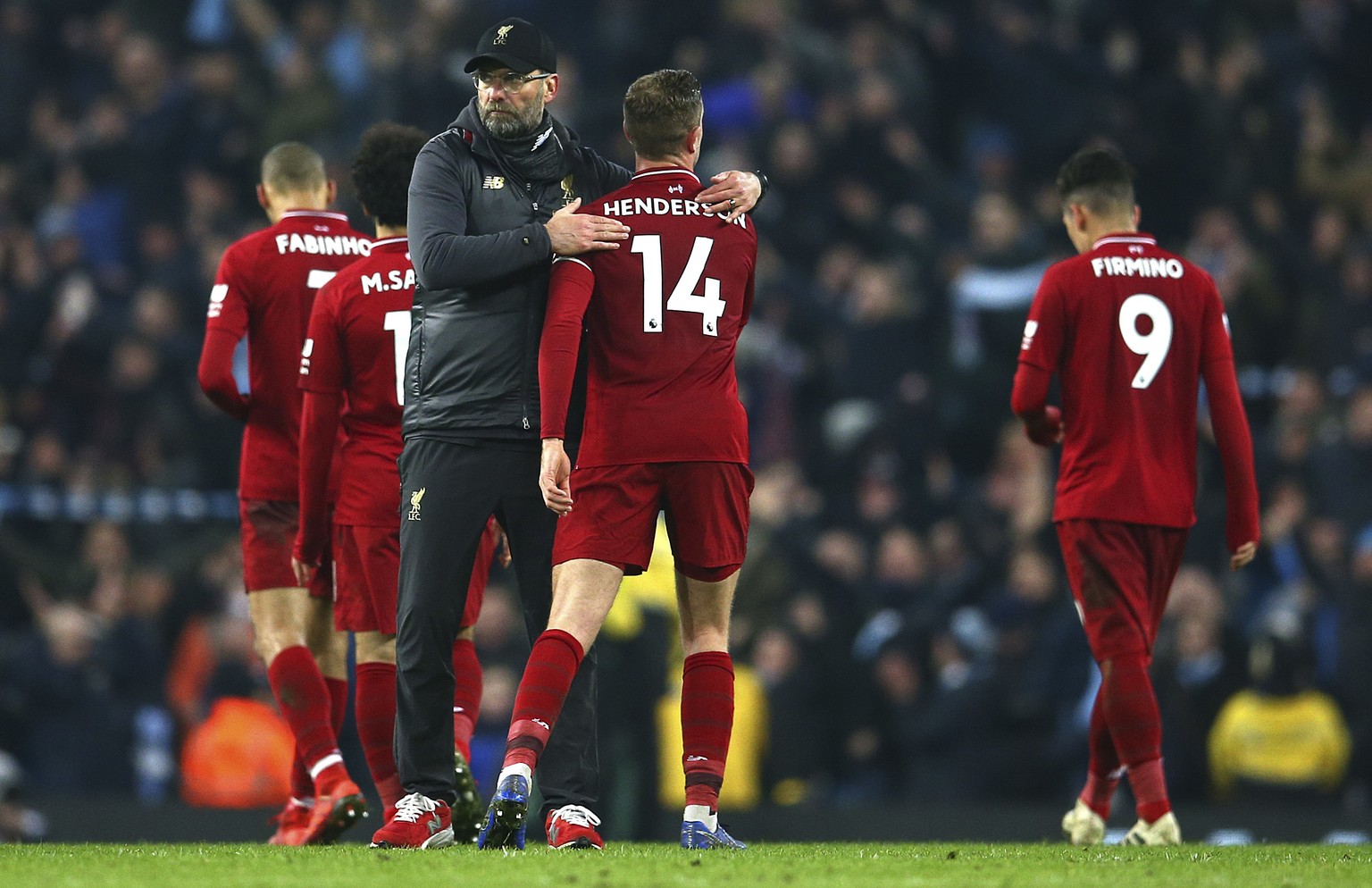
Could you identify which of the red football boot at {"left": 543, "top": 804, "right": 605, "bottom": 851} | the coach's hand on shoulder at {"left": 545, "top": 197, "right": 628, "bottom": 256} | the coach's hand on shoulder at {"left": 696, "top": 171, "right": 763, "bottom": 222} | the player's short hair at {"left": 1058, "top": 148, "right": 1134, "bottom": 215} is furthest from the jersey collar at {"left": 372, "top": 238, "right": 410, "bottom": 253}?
the player's short hair at {"left": 1058, "top": 148, "right": 1134, "bottom": 215}

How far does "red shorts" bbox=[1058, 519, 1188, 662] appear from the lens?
7.08 metres

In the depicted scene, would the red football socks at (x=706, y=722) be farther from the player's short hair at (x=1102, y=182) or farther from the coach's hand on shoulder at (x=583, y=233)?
the player's short hair at (x=1102, y=182)

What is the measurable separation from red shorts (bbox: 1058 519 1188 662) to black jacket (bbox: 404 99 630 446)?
Answer: 220 centimetres

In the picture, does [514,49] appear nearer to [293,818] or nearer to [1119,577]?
[1119,577]

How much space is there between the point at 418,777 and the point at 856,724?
210 inches

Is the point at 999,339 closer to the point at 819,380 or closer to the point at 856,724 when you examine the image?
the point at 819,380

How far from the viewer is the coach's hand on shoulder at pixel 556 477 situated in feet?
19.1

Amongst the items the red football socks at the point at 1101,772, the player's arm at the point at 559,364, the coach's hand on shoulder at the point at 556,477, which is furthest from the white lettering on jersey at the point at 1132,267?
the coach's hand on shoulder at the point at 556,477

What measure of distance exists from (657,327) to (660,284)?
13cm

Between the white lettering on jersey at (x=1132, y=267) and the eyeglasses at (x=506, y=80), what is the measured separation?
7.61 feet

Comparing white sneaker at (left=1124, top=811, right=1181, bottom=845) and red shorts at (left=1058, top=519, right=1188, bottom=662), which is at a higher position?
red shorts at (left=1058, top=519, right=1188, bottom=662)

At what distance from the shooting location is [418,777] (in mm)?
6234

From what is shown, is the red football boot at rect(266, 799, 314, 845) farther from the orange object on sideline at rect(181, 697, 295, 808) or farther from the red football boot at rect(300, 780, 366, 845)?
the orange object on sideline at rect(181, 697, 295, 808)

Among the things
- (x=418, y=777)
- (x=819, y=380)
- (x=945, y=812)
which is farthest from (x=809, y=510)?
(x=418, y=777)
